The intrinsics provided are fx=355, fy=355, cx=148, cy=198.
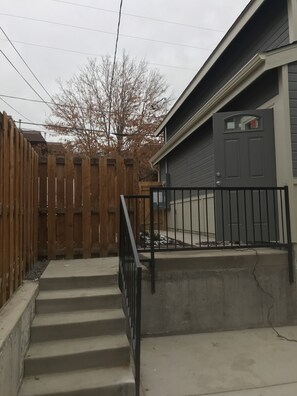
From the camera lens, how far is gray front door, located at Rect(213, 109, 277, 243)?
5.50 meters

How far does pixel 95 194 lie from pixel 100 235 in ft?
2.11

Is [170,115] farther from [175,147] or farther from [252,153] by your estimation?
[252,153]

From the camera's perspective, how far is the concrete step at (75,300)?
373 cm

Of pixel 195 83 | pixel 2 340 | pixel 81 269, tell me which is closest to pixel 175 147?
pixel 195 83

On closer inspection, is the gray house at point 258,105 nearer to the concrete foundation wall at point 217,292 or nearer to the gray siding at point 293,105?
the gray siding at point 293,105

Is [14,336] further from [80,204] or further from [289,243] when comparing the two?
[289,243]

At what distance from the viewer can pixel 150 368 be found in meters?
3.43

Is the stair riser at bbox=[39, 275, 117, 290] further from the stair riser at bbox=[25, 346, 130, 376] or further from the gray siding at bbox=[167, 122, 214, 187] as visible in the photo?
the gray siding at bbox=[167, 122, 214, 187]

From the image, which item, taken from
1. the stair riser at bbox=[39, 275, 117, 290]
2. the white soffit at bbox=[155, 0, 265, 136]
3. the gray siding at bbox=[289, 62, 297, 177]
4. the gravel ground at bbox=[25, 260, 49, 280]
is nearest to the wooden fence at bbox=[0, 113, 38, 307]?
the gravel ground at bbox=[25, 260, 49, 280]

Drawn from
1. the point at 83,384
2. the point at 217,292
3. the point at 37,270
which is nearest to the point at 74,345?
the point at 83,384

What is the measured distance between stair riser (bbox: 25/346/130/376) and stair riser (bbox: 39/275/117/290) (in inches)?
39.4

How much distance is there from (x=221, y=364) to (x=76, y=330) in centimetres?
146

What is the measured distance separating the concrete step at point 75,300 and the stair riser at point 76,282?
0.07 metres

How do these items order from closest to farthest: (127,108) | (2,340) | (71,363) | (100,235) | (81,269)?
(2,340)
(71,363)
(81,269)
(100,235)
(127,108)
